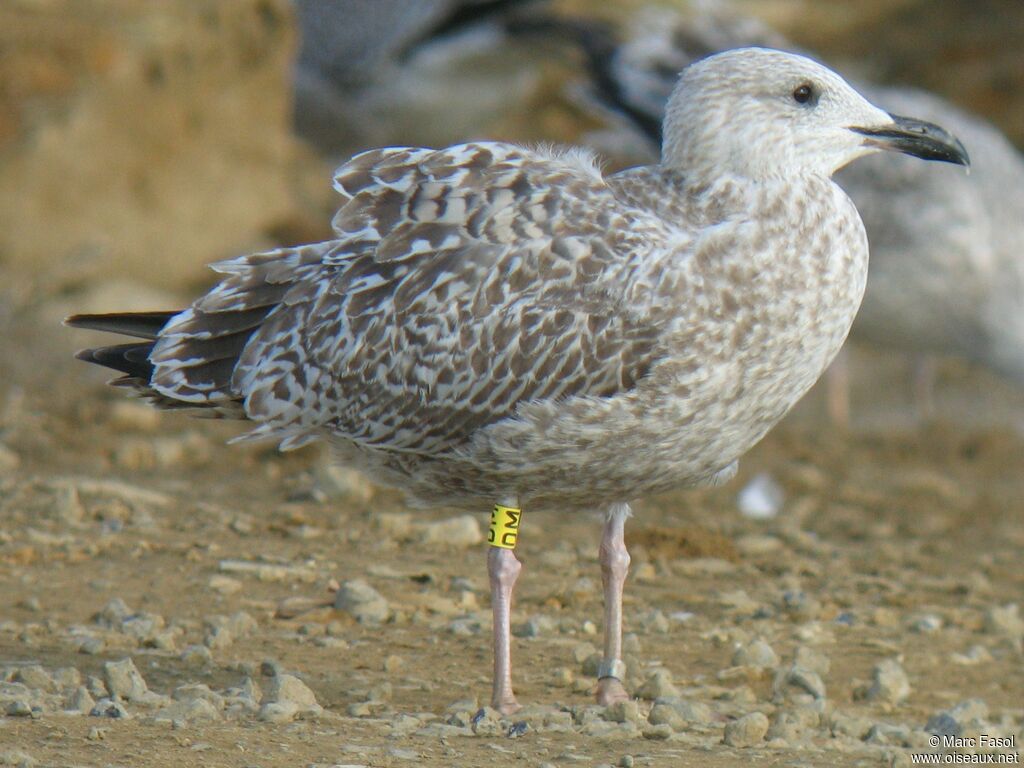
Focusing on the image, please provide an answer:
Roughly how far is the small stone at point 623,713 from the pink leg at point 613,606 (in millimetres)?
164

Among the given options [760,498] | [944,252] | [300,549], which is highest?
[944,252]

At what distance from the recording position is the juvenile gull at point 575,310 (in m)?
5.14

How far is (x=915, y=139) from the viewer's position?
556 centimetres

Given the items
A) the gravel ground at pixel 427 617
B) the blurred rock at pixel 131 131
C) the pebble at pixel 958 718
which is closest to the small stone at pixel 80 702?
the gravel ground at pixel 427 617

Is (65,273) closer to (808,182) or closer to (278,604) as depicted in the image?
(278,604)

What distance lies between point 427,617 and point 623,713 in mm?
1241

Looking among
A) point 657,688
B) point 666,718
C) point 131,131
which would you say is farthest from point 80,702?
point 131,131

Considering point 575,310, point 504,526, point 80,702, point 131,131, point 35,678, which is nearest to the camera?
point 80,702

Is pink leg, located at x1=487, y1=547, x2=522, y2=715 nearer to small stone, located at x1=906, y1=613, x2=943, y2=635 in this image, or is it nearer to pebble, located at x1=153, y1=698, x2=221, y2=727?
pebble, located at x1=153, y1=698, x2=221, y2=727

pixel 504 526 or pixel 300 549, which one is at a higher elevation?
pixel 504 526

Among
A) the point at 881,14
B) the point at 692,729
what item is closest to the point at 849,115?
the point at 692,729

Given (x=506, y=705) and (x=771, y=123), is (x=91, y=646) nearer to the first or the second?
(x=506, y=705)

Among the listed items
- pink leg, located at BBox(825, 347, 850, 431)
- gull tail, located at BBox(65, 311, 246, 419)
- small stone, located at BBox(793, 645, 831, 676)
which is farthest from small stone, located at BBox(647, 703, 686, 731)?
pink leg, located at BBox(825, 347, 850, 431)

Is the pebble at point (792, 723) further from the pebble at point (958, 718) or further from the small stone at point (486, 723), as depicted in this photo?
the small stone at point (486, 723)
